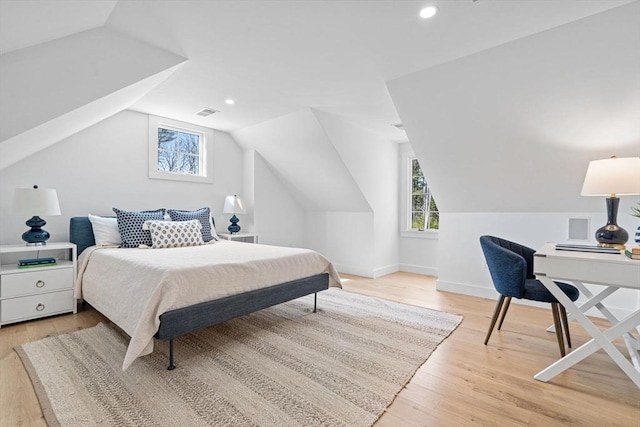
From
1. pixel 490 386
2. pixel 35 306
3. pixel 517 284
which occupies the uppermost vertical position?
pixel 517 284

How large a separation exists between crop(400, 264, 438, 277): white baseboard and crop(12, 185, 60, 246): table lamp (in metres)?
4.72

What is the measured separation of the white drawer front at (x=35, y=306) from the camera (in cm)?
260

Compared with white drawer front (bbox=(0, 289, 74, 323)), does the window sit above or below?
above

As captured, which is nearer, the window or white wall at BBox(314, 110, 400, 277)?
white wall at BBox(314, 110, 400, 277)

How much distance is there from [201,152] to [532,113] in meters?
4.16

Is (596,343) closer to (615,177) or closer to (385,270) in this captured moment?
(615,177)

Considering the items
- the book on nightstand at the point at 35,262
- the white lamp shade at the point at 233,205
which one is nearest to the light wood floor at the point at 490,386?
the book on nightstand at the point at 35,262

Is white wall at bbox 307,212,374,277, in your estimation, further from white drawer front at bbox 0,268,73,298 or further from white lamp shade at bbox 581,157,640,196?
white drawer front at bbox 0,268,73,298

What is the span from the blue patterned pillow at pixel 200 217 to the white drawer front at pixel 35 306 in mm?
1259

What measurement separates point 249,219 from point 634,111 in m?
4.52

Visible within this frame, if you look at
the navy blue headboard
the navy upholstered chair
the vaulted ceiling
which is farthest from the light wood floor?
the vaulted ceiling

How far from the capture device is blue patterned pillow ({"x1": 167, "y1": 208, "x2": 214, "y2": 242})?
12.3 ft

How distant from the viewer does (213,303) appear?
7.06 feet

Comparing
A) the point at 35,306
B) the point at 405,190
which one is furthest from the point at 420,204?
the point at 35,306
